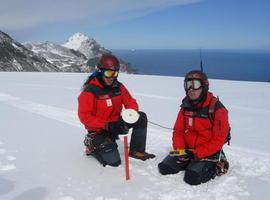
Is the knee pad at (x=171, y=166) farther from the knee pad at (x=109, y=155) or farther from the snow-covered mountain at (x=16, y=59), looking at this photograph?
the snow-covered mountain at (x=16, y=59)

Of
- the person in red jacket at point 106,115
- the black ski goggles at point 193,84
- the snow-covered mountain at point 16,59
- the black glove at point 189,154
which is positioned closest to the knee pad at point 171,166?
the black glove at point 189,154

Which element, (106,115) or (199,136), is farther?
(106,115)

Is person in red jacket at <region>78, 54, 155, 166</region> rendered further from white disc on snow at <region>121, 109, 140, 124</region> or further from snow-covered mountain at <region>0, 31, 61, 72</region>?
snow-covered mountain at <region>0, 31, 61, 72</region>

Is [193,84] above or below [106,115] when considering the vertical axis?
above

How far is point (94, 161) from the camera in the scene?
5.57 meters

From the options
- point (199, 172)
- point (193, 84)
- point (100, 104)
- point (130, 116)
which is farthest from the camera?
point (100, 104)

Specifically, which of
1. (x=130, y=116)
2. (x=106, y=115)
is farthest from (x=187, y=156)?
(x=106, y=115)

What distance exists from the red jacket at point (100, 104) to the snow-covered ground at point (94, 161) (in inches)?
27.1

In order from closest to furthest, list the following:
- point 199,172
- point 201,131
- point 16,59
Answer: point 199,172 < point 201,131 < point 16,59

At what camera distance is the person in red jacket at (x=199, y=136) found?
4648 mm

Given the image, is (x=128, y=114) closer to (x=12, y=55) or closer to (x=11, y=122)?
(x=11, y=122)

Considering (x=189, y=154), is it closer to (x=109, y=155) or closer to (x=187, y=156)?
(x=187, y=156)

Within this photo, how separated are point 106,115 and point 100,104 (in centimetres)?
21

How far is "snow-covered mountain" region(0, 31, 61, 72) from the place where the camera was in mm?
120500
